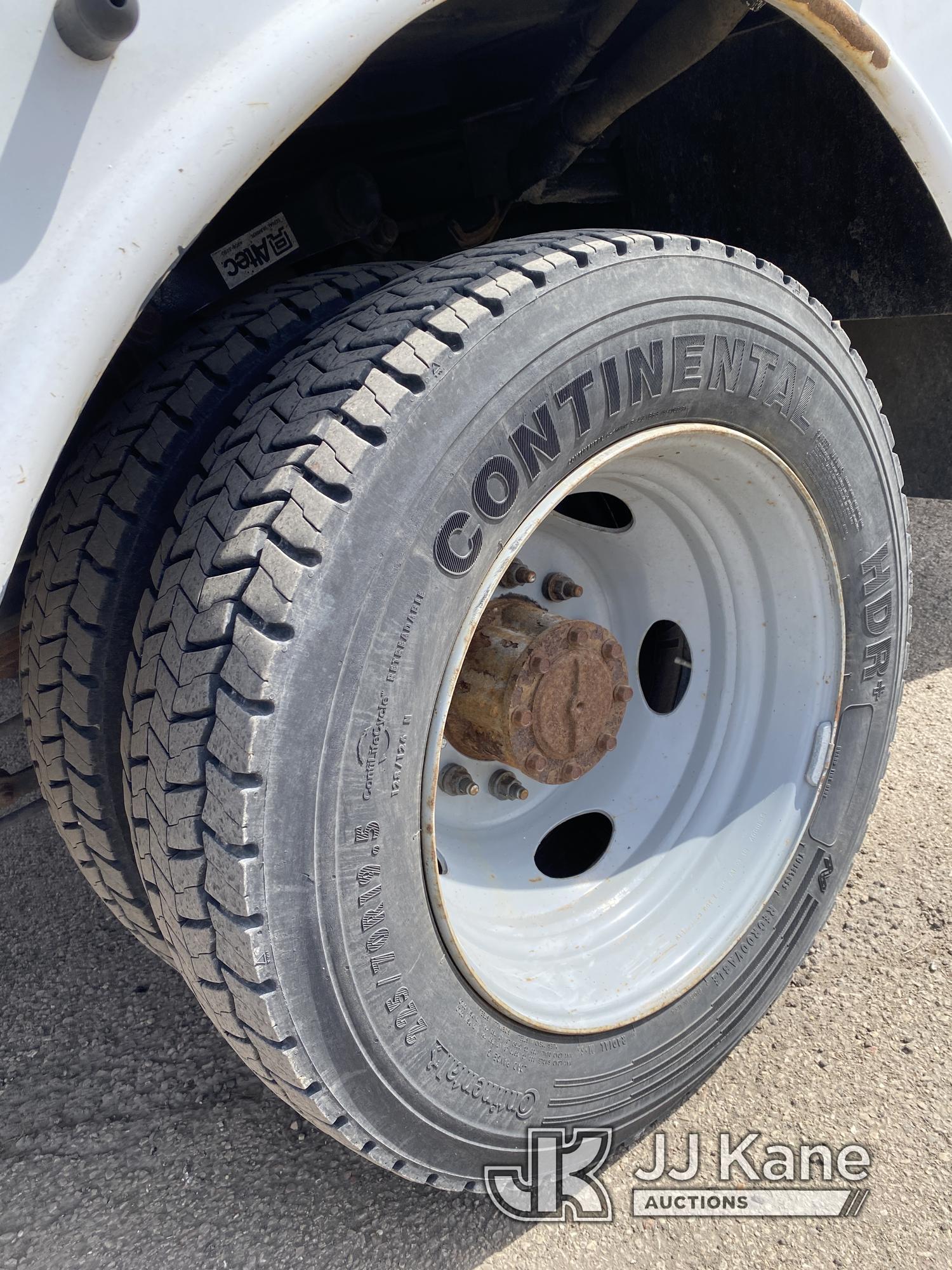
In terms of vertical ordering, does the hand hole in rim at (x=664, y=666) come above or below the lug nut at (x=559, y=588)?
below

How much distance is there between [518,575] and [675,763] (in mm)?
525

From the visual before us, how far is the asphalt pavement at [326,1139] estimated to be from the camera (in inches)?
59.8

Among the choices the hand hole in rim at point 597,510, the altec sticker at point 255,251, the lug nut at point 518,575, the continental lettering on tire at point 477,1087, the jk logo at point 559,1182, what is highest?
the altec sticker at point 255,251

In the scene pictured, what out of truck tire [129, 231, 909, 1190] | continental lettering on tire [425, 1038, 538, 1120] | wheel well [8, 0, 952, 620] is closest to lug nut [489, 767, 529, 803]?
truck tire [129, 231, 909, 1190]

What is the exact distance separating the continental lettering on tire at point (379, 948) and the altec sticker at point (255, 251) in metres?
1.02

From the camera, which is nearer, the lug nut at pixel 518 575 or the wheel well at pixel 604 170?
the wheel well at pixel 604 170

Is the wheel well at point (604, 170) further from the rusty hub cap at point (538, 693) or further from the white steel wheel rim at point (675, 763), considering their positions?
the rusty hub cap at point (538, 693)

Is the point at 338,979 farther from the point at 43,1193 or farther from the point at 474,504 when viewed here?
the point at 43,1193

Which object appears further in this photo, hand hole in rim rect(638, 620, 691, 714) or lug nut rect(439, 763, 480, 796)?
hand hole in rim rect(638, 620, 691, 714)

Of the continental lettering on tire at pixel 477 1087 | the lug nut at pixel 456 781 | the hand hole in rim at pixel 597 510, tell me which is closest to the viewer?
the continental lettering on tire at pixel 477 1087

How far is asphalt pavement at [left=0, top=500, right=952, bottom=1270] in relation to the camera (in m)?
1.52

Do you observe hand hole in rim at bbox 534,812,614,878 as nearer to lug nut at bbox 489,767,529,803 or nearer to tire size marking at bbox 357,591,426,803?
lug nut at bbox 489,767,529,803

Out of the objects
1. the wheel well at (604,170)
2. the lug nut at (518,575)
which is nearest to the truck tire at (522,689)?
the lug nut at (518,575)

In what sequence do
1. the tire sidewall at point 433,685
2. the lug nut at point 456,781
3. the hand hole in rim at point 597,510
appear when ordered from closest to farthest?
1. the tire sidewall at point 433,685
2. the lug nut at point 456,781
3. the hand hole in rim at point 597,510
